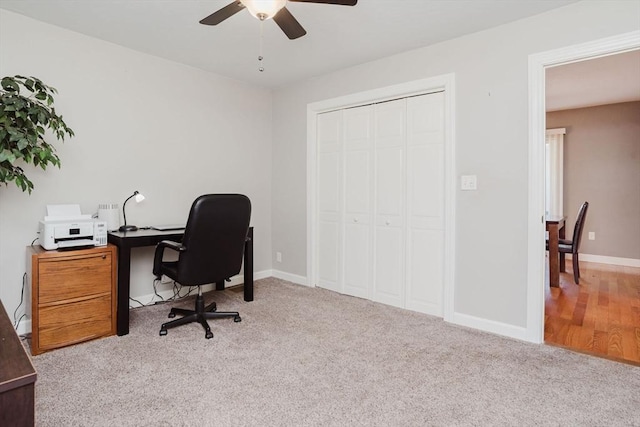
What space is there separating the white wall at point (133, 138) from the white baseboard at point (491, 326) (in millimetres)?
2373

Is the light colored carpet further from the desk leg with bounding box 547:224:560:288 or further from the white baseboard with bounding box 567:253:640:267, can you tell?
the white baseboard with bounding box 567:253:640:267

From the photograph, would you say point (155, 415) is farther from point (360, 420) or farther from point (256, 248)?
point (256, 248)

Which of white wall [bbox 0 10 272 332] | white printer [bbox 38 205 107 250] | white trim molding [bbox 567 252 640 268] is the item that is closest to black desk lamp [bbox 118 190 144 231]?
white wall [bbox 0 10 272 332]

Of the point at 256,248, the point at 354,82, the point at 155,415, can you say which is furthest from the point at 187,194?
the point at 155,415

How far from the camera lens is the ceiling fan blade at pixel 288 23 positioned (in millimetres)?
1943

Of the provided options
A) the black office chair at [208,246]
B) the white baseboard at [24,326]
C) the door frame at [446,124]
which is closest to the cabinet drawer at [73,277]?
the black office chair at [208,246]

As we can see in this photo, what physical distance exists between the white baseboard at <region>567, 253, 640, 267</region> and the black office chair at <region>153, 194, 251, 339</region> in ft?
17.6

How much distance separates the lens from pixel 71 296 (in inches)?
92.9

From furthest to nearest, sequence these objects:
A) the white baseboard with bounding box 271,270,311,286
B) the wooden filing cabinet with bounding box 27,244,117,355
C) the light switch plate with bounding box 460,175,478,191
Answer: the white baseboard with bounding box 271,270,311,286 < the light switch plate with bounding box 460,175,478,191 < the wooden filing cabinet with bounding box 27,244,117,355

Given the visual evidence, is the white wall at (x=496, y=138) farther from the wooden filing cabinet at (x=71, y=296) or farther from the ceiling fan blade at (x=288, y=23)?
the wooden filing cabinet at (x=71, y=296)

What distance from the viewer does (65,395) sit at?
181 centimetres

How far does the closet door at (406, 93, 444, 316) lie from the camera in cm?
300

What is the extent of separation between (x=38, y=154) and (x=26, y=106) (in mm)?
→ 299

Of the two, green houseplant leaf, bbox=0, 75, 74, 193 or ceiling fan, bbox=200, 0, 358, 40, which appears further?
green houseplant leaf, bbox=0, 75, 74, 193
